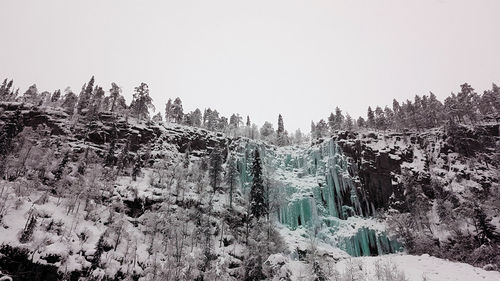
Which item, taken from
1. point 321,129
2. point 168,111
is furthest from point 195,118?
point 321,129

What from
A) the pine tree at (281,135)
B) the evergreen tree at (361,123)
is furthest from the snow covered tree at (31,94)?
the evergreen tree at (361,123)

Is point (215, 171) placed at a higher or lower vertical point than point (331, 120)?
lower

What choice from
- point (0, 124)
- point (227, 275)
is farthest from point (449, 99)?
point (0, 124)

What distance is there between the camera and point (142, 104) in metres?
90.0

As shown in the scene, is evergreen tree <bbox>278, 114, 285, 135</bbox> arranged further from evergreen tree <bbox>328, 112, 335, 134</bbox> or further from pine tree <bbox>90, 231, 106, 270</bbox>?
pine tree <bbox>90, 231, 106, 270</bbox>

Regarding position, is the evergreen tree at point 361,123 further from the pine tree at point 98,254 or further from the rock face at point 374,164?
the pine tree at point 98,254

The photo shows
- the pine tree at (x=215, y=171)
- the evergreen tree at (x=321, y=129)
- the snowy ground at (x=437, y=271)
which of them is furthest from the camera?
the evergreen tree at (x=321, y=129)

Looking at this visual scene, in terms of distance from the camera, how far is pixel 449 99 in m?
91.1

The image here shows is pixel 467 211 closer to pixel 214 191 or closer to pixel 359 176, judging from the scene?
pixel 359 176

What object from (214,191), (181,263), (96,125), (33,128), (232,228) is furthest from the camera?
(96,125)

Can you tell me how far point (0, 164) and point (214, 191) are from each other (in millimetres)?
35441

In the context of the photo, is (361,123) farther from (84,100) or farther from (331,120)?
(84,100)

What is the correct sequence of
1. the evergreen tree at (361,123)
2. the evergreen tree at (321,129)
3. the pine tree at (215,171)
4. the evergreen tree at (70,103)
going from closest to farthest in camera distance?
the pine tree at (215,171), the evergreen tree at (70,103), the evergreen tree at (321,129), the evergreen tree at (361,123)

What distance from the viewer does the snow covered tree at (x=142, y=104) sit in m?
89.3
